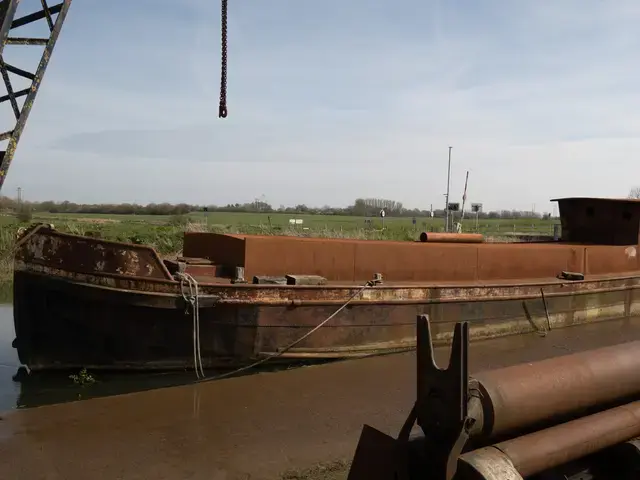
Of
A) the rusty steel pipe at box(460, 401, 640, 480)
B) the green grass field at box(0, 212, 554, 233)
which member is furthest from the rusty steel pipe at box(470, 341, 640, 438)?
the green grass field at box(0, 212, 554, 233)

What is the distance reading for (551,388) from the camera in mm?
3041

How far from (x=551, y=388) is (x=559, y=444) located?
295 mm

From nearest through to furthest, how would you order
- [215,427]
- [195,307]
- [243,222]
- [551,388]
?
[551,388] < [215,427] < [195,307] < [243,222]

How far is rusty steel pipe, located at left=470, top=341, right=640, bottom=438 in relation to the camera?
280 centimetres

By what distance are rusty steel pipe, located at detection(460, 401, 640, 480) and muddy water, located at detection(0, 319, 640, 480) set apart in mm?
2203

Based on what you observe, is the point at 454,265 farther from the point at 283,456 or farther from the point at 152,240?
the point at 152,240

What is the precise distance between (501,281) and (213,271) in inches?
209

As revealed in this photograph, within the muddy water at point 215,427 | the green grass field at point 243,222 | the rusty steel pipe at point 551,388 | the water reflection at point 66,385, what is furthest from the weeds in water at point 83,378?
the green grass field at point 243,222

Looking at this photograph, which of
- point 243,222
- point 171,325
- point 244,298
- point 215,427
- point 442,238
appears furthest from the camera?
point 243,222

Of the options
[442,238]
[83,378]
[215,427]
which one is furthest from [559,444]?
[442,238]

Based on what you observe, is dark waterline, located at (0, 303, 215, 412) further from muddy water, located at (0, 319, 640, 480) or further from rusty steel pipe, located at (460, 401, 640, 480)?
rusty steel pipe, located at (460, 401, 640, 480)

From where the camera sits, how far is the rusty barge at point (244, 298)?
Answer: 7145 mm

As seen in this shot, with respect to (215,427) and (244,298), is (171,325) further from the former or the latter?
(215,427)

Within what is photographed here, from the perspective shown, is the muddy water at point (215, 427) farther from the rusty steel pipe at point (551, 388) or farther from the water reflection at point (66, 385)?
the rusty steel pipe at point (551, 388)
